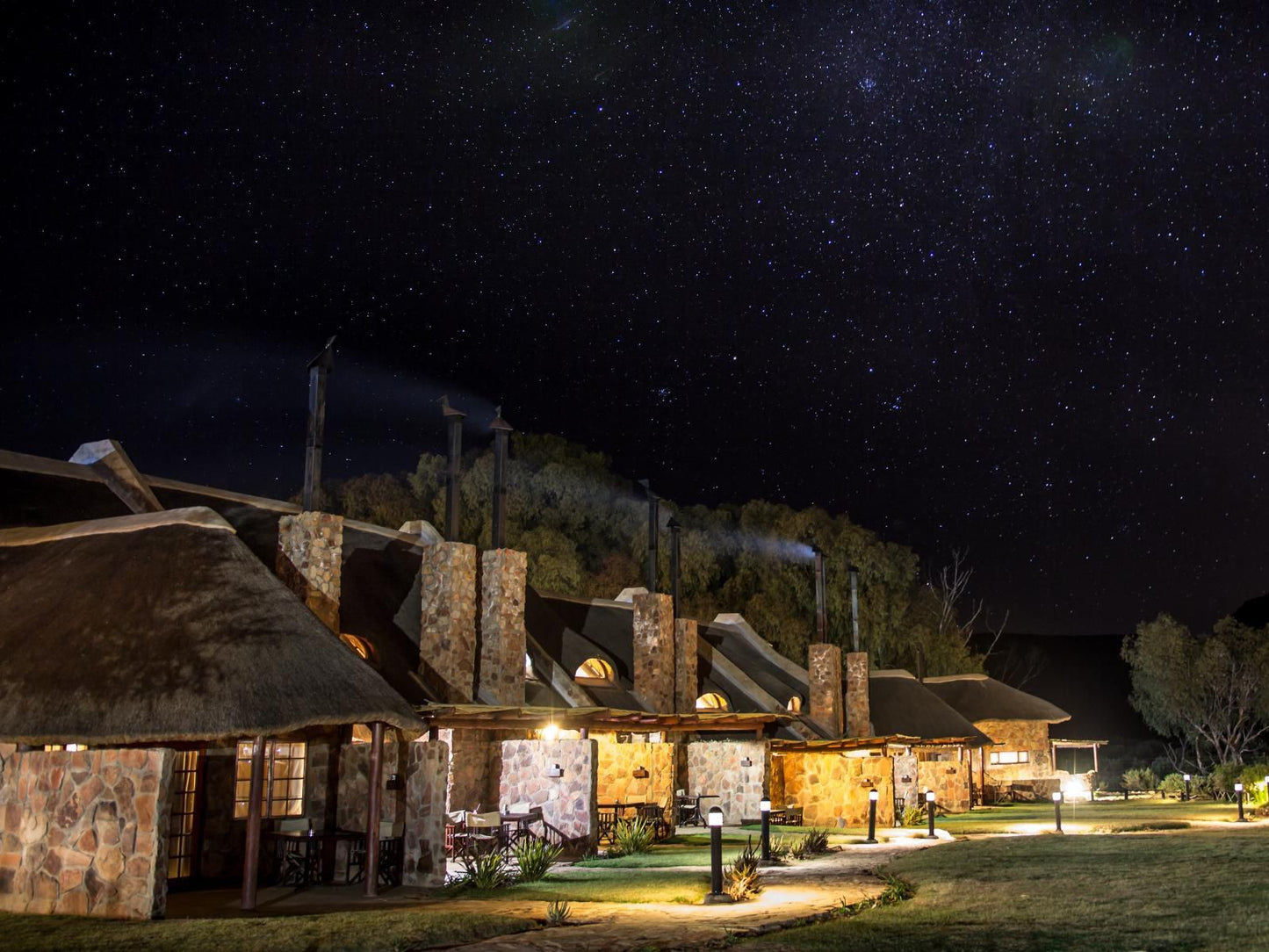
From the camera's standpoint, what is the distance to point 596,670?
27953 millimetres

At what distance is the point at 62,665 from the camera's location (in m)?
13.5

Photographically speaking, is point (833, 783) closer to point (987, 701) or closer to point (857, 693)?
point (857, 693)

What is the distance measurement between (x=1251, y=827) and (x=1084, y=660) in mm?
69962

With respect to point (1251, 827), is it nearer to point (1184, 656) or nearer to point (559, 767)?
point (559, 767)

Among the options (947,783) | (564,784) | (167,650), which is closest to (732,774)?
(564,784)

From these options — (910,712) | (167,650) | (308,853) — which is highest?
(167,650)

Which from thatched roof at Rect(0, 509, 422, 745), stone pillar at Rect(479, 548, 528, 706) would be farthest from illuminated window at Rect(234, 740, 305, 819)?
stone pillar at Rect(479, 548, 528, 706)

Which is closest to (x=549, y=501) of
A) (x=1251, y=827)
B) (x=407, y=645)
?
(x=407, y=645)

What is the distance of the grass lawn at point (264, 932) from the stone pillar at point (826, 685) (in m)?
23.3

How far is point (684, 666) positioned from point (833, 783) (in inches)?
220

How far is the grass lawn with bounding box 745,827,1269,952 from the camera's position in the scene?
10.2m

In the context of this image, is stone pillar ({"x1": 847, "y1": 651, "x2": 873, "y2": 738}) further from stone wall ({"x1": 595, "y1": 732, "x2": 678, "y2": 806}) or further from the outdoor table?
the outdoor table

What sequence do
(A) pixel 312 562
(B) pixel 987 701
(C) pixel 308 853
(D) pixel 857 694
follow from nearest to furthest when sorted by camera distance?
(C) pixel 308 853, (A) pixel 312 562, (D) pixel 857 694, (B) pixel 987 701

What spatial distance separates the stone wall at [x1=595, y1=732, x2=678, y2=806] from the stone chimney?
1857 millimetres
